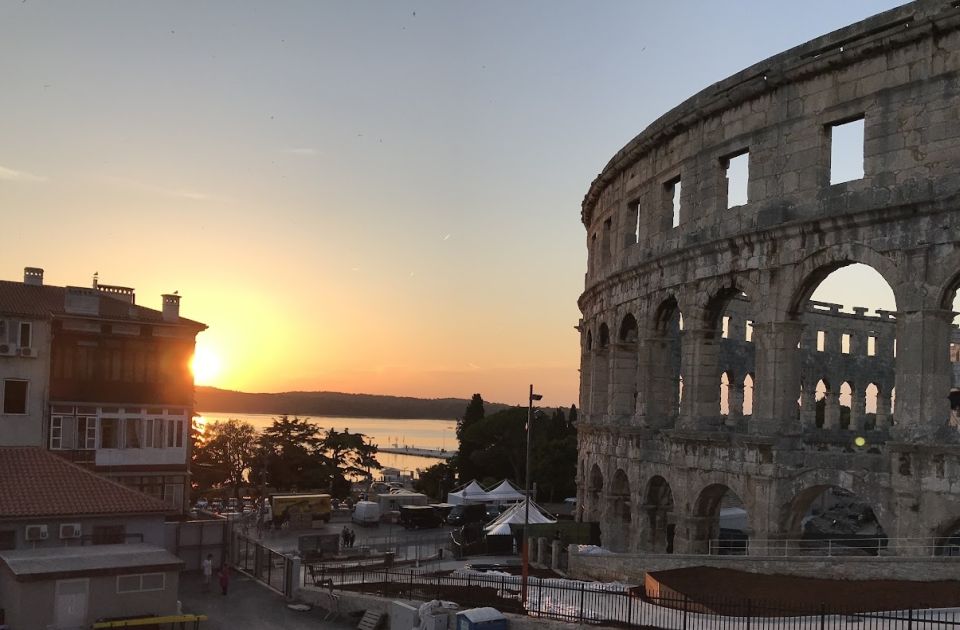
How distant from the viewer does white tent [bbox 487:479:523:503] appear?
186ft

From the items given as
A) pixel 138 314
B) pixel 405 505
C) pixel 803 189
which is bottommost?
pixel 405 505

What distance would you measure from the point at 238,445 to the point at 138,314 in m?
27.4

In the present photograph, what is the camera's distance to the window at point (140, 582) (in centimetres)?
2496

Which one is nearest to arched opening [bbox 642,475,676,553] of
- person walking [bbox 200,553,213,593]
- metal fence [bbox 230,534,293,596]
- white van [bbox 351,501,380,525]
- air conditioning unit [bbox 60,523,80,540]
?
metal fence [bbox 230,534,293,596]

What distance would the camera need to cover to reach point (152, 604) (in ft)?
82.9

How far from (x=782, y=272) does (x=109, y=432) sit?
25988 mm

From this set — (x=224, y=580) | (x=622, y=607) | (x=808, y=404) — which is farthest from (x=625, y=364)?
(x=808, y=404)

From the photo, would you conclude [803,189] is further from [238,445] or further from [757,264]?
[238,445]

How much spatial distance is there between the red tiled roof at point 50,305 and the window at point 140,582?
536 inches

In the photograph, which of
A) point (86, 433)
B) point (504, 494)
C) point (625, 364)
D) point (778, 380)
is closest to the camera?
point (778, 380)

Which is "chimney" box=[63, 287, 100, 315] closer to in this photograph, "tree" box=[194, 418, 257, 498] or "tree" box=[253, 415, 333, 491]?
"tree" box=[253, 415, 333, 491]

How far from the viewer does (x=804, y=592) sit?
20078 millimetres

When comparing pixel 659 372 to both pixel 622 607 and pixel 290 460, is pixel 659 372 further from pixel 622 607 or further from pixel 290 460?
pixel 290 460

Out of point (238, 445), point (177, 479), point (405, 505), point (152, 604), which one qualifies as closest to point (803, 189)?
point (152, 604)
